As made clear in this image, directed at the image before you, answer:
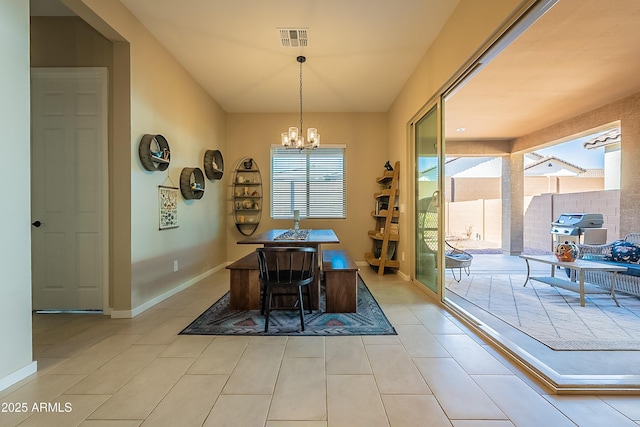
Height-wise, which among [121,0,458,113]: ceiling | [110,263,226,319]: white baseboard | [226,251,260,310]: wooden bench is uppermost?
[121,0,458,113]: ceiling

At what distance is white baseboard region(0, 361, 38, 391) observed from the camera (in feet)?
5.55

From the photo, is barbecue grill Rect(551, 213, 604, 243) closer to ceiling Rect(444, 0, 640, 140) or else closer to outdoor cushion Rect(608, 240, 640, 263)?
outdoor cushion Rect(608, 240, 640, 263)

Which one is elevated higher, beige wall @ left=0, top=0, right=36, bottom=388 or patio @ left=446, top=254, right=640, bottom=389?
beige wall @ left=0, top=0, right=36, bottom=388

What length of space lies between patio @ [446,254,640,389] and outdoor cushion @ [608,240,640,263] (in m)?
0.47

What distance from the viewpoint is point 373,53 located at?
3.58 meters

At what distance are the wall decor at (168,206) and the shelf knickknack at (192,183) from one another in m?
0.16

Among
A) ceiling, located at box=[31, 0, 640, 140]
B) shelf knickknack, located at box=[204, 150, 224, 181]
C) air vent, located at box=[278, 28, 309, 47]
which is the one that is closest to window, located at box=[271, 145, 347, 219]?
ceiling, located at box=[31, 0, 640, 140]

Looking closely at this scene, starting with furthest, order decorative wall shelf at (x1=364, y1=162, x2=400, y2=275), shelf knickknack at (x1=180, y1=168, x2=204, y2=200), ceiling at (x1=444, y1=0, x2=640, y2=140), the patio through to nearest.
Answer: decorative wall shelf at (x1=364, y1=162, x2=400, y2=275), shelf knickknack at (x1=180, y1=168, x2=204, y2=200), ceiling at (x1=444, y1=0, x2=640, y2=140), the patio

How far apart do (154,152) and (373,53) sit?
2856 mm

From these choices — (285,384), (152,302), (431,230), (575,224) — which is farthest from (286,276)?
(575,224)

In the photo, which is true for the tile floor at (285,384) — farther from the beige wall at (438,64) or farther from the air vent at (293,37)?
the air vent at (293,37)

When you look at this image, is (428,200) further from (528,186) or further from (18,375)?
(528,186)

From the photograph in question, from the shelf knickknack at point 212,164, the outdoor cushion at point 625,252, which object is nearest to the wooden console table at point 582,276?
the outdoor cushion at point 625,252

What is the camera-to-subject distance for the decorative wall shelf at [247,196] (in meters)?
5.53
